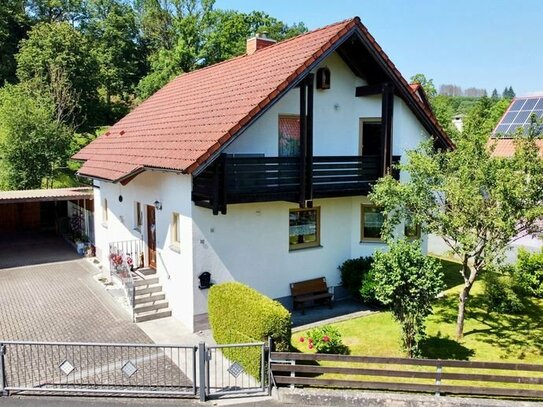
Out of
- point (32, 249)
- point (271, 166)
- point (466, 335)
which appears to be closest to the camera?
point (271, 166)

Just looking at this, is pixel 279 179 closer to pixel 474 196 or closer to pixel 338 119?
pixel 338 119

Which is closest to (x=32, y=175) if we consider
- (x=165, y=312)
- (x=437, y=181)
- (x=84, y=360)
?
(x=165, y=312)

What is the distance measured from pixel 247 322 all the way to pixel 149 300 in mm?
5093

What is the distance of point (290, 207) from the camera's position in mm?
13953

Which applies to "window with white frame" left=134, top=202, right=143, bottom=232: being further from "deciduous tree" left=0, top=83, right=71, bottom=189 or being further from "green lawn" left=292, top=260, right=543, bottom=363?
"deciduous tree" left=0, top=83, right=71, bottom=189

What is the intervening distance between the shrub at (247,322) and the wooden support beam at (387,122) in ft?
22.2

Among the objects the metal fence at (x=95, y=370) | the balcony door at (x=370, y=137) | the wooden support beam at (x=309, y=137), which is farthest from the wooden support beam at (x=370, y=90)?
the metal fence at (x=95, y=370)

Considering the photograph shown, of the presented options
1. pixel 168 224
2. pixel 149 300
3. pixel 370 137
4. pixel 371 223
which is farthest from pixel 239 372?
pixel 370 137

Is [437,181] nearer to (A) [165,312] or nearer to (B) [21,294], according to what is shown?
(A) [165,312]

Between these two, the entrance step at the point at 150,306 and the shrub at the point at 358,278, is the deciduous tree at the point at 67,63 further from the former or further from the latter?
the shrub at the point at 358,278

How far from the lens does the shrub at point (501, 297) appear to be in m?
14.5

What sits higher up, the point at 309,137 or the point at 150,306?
the point at 309,137

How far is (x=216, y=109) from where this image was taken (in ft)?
45.2

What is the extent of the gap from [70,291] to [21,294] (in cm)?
155
